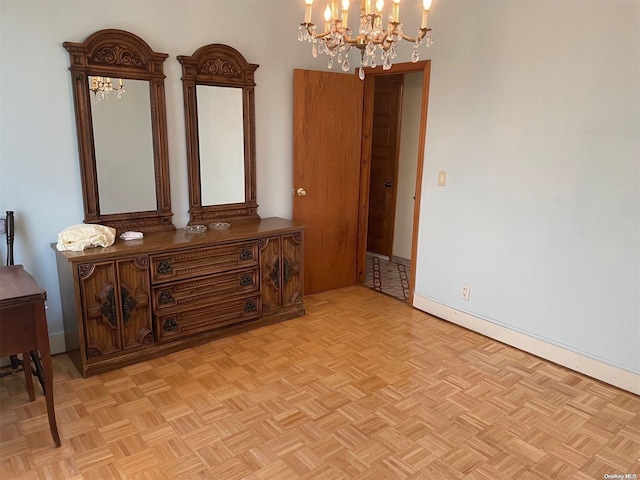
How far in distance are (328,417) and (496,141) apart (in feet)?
7.05

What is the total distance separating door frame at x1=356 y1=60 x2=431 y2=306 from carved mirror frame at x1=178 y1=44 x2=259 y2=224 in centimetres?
112

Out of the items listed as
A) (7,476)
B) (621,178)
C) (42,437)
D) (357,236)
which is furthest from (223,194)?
(621,178)

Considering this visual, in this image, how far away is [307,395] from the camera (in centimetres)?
260

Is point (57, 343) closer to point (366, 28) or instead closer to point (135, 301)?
point (135, 301)

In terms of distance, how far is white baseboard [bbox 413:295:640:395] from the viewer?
2.72 metres

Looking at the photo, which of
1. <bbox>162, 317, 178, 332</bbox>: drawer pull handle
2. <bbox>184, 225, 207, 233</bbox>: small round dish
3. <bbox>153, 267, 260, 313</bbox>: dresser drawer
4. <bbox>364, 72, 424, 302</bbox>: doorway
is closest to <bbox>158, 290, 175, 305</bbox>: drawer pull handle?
<bbox>153, 267, 260, 313</bbox>: dresser drawer

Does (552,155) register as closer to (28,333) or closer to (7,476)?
(28,333)

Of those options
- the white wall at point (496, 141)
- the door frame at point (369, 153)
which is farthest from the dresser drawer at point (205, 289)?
the door frame at point (369, 153)

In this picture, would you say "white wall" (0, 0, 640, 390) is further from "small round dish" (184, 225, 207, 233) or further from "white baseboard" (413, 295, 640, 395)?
"small round dish" (184, 225, 207, 233)

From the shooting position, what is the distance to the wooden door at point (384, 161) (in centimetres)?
495

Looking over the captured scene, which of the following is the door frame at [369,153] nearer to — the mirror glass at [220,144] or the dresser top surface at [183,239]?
the dresser top surface at [183,239]

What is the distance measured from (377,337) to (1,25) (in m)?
3.03

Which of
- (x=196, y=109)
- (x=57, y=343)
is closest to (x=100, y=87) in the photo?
(x=196, y=109)

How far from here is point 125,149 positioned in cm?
303
